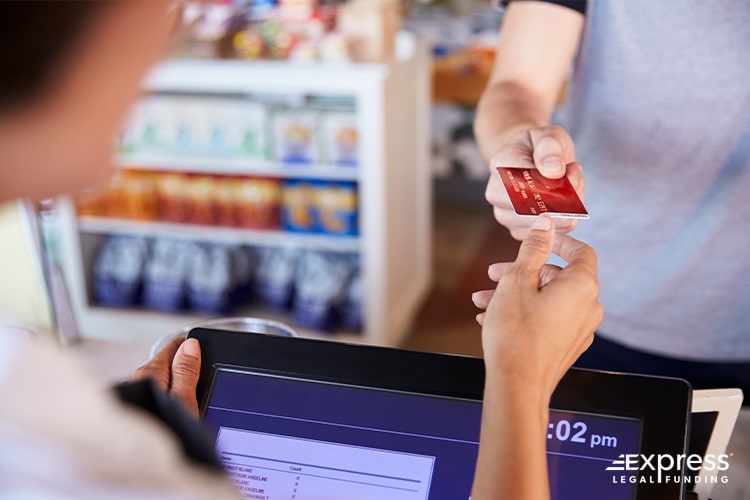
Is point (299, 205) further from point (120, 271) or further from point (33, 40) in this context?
point (33, 40)

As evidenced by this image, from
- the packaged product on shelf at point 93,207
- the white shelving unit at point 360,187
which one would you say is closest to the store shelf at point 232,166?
the white shelving unit at point 360,187

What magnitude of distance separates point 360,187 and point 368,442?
6.87 feet

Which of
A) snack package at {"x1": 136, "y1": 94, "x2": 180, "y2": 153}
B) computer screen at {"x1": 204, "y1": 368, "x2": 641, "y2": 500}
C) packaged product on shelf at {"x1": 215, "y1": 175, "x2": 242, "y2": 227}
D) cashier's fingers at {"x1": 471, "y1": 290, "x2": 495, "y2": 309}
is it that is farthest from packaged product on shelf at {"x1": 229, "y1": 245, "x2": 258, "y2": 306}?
cashier's fingers at {"x1": 471, "y1": 290, "x2": 495, "y2": 309}

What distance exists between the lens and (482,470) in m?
0.60

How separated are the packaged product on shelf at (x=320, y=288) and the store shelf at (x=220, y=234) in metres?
0.05

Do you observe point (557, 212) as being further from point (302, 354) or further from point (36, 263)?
point (36, 263)

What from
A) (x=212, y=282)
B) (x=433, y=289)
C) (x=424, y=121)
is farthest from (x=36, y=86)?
(x=433, y=289)

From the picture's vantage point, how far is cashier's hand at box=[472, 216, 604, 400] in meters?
0.62

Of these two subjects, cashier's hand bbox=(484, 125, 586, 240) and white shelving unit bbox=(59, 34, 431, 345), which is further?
white shelving unit bbox=(59, 34, 431, 345)

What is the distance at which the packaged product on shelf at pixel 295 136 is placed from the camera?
9.26ft

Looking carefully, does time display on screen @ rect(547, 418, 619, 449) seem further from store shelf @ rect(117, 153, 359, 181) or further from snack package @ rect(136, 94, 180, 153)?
snack package @ rect(136, 94, 180, 153)

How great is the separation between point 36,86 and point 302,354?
458 mm

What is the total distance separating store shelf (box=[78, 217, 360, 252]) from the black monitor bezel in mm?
2086

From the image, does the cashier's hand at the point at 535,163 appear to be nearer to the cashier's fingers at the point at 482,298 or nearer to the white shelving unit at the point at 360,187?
the cashier's fingers at the point at 482,298
